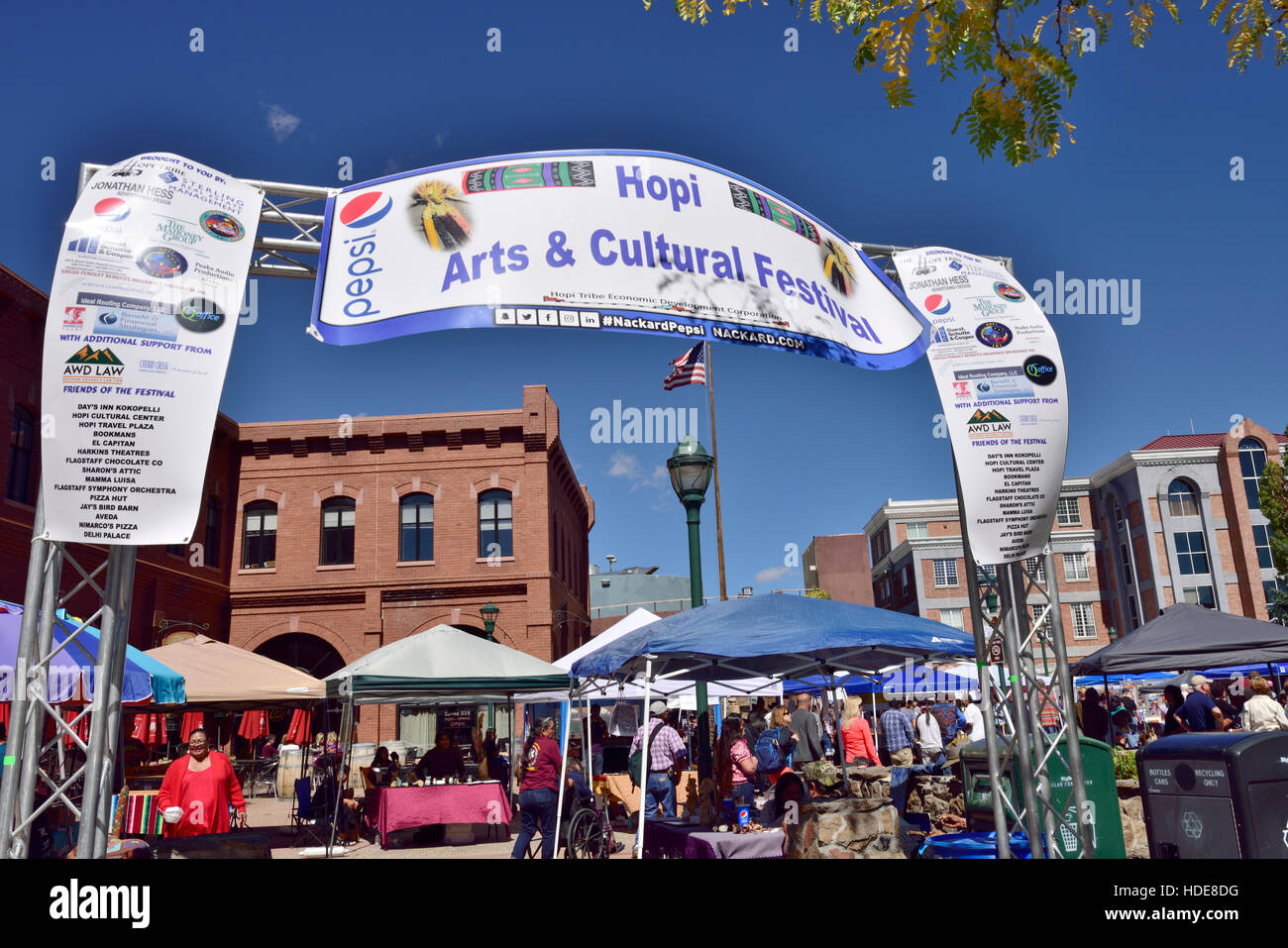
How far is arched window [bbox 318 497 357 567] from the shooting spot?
27703 millimetres

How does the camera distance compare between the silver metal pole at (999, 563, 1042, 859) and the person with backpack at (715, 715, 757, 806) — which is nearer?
the silver metal pole at (999, 563, 1042, 859)

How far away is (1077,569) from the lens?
202 feet

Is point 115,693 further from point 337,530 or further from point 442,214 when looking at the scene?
point 337,530

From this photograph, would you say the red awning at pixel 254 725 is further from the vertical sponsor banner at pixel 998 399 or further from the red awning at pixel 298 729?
the vertical sponsor banner at pixel 998 399

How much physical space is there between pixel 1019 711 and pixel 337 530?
2397cm

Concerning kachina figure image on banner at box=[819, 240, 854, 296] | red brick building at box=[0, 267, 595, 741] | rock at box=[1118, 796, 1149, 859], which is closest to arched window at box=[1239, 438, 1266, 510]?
red brick building at box=[0, 267, 595, 741]

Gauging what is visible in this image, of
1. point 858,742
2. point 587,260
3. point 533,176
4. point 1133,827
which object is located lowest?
point 1133,827

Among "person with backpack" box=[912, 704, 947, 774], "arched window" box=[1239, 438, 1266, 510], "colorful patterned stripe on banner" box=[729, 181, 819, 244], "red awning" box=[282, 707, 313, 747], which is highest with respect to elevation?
"arched window" box=[1239, 438, 1266, 510]

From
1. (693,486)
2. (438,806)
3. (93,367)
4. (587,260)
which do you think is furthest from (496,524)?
(93,367)

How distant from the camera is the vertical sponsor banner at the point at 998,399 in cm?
714

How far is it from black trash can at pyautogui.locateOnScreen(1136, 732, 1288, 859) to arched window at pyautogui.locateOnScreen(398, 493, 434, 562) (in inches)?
920

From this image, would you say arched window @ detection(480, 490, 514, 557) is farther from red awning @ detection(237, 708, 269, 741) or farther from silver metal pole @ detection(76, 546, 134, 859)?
silver metal pole @ detection(76, 546, 134, 859)

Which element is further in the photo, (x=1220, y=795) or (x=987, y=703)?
(x=987, y=703)
